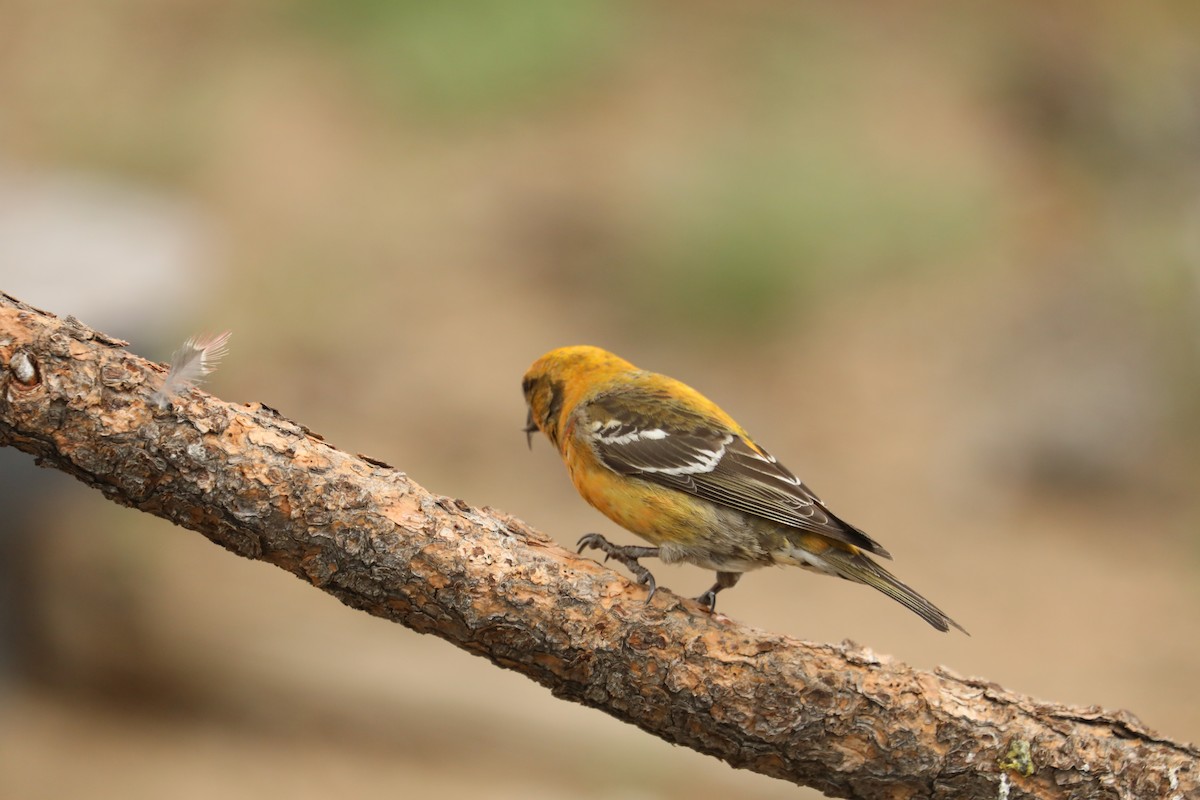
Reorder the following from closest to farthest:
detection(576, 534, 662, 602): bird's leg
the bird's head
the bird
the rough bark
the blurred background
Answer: the rough bark
detection(576, 534, 662, 602): bird's leg
the bird
the bird's head
the blurred background

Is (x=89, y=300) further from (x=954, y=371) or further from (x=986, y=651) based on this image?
(x=954, y=371)

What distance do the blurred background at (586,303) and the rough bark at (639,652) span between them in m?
4.08

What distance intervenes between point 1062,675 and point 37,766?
7543 mm

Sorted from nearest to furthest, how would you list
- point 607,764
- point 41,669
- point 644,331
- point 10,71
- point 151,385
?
1. point 151,385
2. point 607,764
3. point 41,669
4. point 644,331
5. point 10,71

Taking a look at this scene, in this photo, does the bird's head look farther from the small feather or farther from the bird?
the small feather

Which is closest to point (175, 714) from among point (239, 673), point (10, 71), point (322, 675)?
point (239, 673)

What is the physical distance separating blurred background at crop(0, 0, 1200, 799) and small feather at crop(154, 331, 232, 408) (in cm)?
527

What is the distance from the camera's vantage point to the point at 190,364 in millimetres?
3621

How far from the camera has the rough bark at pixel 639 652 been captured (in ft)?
12.6

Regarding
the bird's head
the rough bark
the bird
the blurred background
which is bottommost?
the rough bark

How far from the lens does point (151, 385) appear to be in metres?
3.64

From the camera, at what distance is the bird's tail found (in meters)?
4.64

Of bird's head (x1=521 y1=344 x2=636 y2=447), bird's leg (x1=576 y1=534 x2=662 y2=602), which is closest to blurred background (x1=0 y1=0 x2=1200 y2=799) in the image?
bird's head (x1=521 y1=344 x2=636 y2=447)

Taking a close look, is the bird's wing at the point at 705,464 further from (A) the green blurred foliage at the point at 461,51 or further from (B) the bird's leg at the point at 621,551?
(A) the green blurred foliage at the point at 461,51
